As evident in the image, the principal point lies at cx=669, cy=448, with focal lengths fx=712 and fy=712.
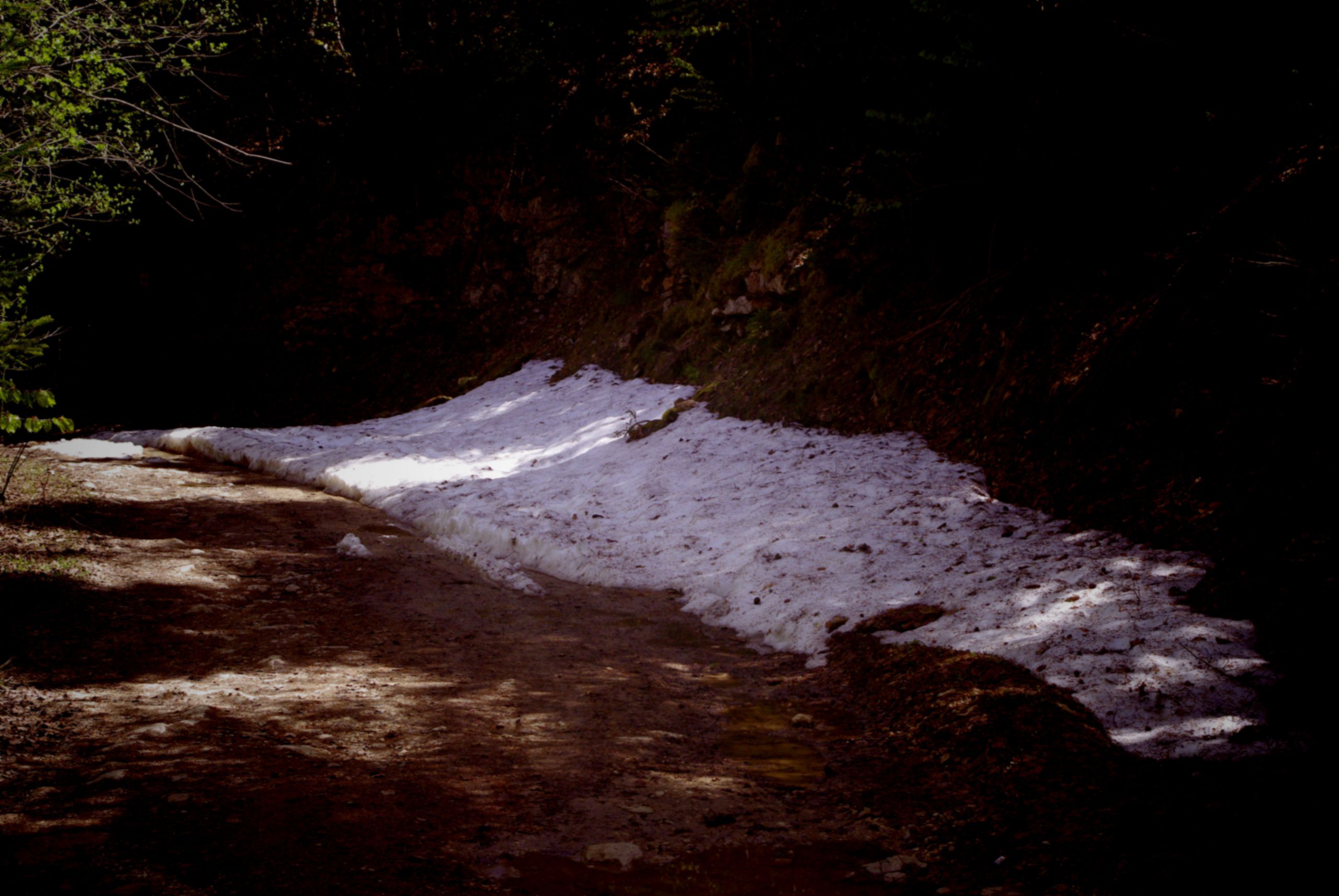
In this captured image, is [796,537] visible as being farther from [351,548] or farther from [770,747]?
[351,548]

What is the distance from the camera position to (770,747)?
13.7 ft

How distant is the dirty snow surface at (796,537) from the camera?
159 inches

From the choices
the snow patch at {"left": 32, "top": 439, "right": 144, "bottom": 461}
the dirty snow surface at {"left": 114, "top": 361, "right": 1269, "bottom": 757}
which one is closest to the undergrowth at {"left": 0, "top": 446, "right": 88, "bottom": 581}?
the snow patch at {"left": 32, "top": 439, "right": 144, "bottom": 461}

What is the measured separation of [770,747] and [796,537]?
3363 mm

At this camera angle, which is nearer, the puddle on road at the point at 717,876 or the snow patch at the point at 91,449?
the puddle on road at the point at 717,876

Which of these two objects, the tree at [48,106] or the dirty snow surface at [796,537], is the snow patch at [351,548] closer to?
the dirty snow surface at [796,537]

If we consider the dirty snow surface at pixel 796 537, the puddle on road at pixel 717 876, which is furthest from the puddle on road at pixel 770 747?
the dirty snow surface at pixel 796 537

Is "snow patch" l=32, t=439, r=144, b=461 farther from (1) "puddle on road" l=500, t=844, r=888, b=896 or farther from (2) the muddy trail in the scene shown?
(1) "puddle on road" l=500, t=844, r=888, b=896

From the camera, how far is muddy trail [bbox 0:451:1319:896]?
2.79 m

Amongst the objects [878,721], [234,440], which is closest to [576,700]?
[878,721]

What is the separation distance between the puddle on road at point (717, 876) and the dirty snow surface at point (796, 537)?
1651 millimetres

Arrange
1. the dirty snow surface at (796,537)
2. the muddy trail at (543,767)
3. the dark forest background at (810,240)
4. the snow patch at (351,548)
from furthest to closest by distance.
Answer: the snow patch at (351,548) < the dark forest background at (810,240) < the dirty snow surface at (796,537) < the muddy trail at (543,767)

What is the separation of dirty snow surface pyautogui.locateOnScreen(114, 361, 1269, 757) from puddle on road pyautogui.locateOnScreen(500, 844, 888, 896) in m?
1.65

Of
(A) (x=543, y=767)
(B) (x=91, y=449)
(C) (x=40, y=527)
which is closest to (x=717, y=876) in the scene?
(A) (x=543, y=767)
